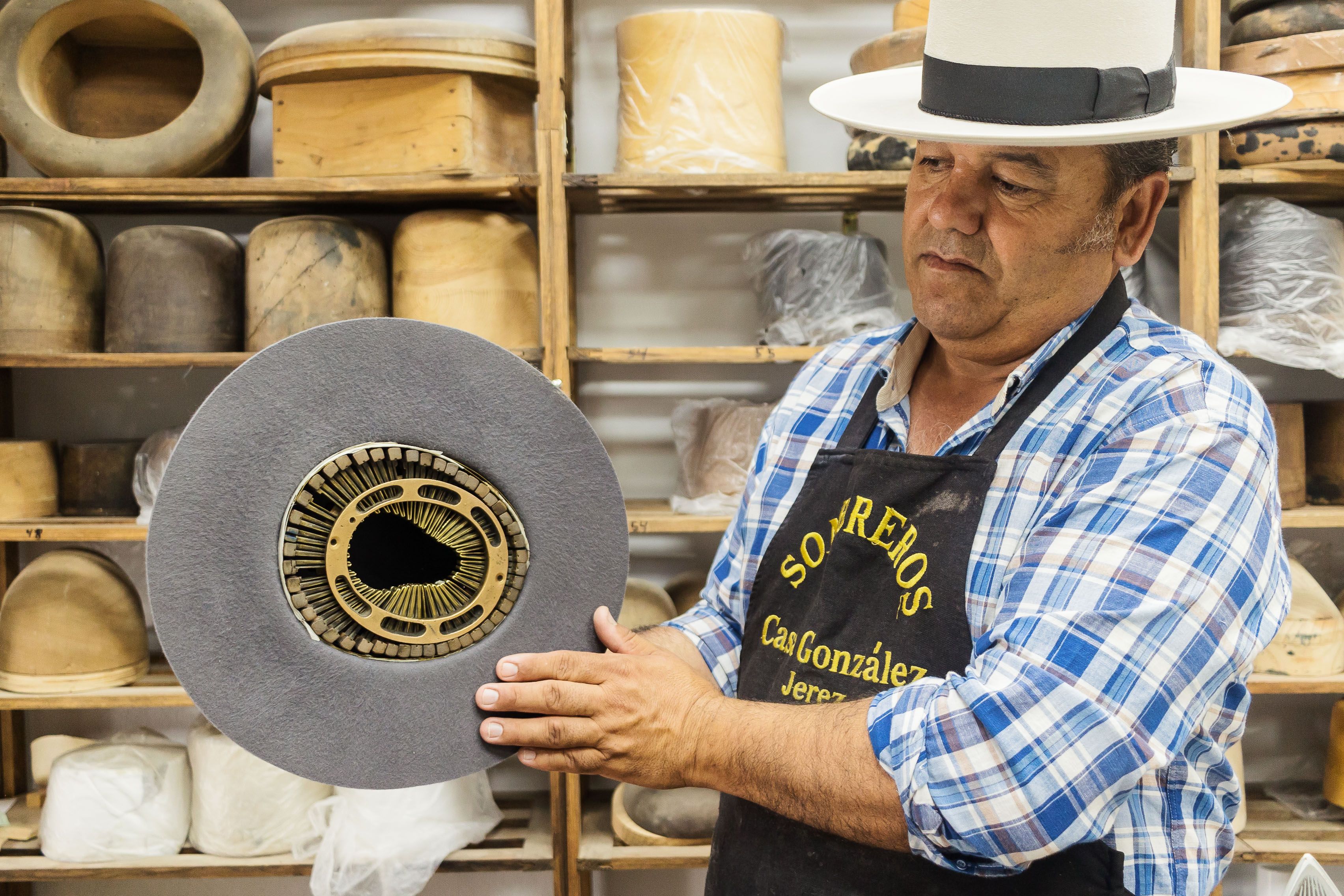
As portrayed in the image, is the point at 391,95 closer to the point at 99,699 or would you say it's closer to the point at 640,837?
the point at 99,699

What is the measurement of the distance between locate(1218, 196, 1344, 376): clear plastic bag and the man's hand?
5.25 feet

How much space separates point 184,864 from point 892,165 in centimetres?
210

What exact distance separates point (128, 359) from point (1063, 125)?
188 centimetres

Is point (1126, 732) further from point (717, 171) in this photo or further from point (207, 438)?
point (717, 171)

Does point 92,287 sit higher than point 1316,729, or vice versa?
point 92,287

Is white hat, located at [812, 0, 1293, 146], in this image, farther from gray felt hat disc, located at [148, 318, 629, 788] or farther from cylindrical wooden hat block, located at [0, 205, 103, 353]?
cylindrical wooden hat block, located at [0, 205, 103, 353]

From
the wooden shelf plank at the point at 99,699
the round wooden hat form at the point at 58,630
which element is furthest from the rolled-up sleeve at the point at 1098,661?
the round wooden hat form at the point at 58,630

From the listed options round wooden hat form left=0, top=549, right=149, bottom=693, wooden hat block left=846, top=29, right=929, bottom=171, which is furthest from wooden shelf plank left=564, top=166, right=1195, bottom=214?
round wooden hat form left=0, top=549, right=149, bottom=693

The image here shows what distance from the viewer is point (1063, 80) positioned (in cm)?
89

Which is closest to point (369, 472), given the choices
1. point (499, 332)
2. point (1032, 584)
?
point (1032, 584)

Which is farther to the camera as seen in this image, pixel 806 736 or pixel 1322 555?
pixel 1322 555

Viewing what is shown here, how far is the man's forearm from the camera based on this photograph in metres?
0.79

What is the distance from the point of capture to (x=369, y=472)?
31.5 inches

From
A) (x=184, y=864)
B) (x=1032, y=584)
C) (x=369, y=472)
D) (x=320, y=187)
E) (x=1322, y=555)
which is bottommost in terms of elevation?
(x=184, y=864)
